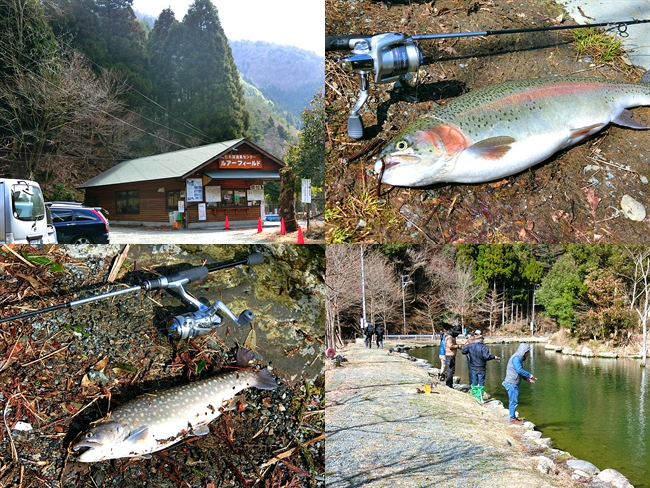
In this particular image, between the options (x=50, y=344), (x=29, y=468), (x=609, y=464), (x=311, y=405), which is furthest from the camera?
(x=609, y=464)

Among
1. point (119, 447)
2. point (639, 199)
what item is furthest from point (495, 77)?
point (119, 447)

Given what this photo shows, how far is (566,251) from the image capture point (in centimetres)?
241

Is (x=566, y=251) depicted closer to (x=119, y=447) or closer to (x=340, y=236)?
(x=340, y=236)

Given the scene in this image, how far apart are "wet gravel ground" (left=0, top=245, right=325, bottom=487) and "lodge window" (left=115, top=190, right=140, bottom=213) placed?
1269 mm

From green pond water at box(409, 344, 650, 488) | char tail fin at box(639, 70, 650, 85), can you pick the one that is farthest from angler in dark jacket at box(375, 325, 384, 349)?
char tail fin at box(639, 70, 650, 85)

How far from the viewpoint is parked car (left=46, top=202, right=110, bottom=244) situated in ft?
→ 9.22

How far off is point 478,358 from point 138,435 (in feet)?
6.79

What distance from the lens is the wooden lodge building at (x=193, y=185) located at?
348 centimetres

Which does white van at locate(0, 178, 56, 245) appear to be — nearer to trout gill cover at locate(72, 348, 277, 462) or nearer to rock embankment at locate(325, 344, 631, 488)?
trout gill cover at locate(72, 348, 277, 462)

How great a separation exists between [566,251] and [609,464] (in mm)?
1267

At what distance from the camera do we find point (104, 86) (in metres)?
3.77

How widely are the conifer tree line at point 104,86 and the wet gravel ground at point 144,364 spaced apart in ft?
5.45

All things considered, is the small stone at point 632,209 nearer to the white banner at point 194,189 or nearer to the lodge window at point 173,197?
the white banner at point 194,189

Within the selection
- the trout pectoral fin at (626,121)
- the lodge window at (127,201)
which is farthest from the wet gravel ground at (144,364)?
the trout pectoral fin at (626,121)
